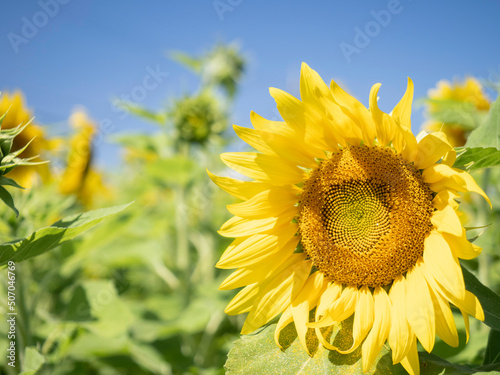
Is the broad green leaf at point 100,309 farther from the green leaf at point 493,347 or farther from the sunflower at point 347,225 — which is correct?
the green leaf at point 493,347

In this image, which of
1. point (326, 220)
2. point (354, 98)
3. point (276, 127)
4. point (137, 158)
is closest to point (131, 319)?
point (326, 220)

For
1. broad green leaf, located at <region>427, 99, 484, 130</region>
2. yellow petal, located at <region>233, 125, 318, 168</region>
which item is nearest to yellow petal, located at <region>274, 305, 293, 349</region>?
yellow petal, located at <region>233, 125, 318, 168</region>

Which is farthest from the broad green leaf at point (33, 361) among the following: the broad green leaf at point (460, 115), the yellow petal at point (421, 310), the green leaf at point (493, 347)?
the broad green leaf at point (460, 115)

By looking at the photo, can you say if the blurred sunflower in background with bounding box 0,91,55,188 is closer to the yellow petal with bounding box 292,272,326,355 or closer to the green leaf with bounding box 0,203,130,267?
the green leaf with bounding box 0,203,130,267

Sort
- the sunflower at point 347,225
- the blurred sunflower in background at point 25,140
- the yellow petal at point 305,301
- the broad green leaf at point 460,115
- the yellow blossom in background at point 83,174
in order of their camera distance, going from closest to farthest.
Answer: the sunflower at point 347,225 < the yellow petal at point 305,301 < the broad green leaf at point 460,115 < the blurred sunflower in background at point 25,140 < the yellow blossom in background at point 83,174

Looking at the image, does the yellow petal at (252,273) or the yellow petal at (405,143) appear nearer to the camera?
the yellow petal at (405,143)

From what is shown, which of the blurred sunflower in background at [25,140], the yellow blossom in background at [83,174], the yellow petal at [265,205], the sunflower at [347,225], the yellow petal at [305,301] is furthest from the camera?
the yellow blossom in background at [83,174]

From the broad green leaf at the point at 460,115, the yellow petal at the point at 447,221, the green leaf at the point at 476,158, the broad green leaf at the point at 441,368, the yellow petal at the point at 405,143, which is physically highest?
the broad green leaf at the point at 460,115
